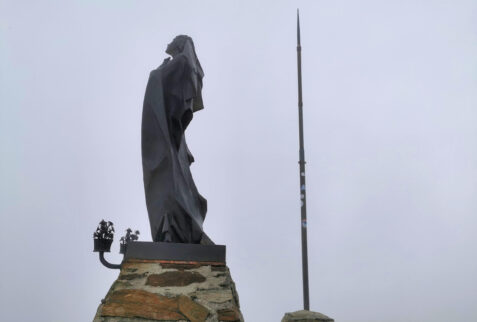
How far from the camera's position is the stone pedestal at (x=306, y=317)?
22.1ft

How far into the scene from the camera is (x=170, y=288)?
3607 mm

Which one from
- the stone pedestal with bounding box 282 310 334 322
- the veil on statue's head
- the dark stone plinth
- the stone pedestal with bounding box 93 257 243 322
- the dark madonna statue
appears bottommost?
the stone pedestal with bounding box 282 310 334 322

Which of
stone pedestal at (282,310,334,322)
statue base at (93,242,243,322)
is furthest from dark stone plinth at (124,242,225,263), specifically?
stone pedestal at (282,310,334,322)

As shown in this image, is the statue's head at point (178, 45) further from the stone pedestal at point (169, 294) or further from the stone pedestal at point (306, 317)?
the stone pedestal at point (306, 317)

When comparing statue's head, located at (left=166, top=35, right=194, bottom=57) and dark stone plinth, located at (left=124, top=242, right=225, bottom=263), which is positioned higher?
statue's head, located at (left=166, top=35, right=194, bottom=57)

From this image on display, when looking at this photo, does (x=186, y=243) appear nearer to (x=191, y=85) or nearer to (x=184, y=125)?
(x=184, y=125)

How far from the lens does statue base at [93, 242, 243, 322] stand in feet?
11.4

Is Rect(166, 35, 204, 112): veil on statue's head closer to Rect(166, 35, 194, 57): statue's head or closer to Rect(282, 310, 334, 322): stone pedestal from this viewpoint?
Rect(166, 35, 194, 57): statue's head

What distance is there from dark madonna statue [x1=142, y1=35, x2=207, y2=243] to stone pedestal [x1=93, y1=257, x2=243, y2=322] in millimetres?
334

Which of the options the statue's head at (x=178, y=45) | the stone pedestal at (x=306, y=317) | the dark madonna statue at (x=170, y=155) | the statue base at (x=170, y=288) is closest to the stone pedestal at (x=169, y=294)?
the statue base at (x=170, y=288)

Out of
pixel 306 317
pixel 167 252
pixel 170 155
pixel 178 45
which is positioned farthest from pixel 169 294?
pixel 306 317

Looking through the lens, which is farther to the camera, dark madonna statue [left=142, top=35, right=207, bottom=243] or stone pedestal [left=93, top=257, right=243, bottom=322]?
dark madonna statue [left=142, top=35, right=207, bottom=243]

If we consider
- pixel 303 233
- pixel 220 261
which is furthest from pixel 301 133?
pixel 220 261

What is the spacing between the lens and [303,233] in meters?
8.73
